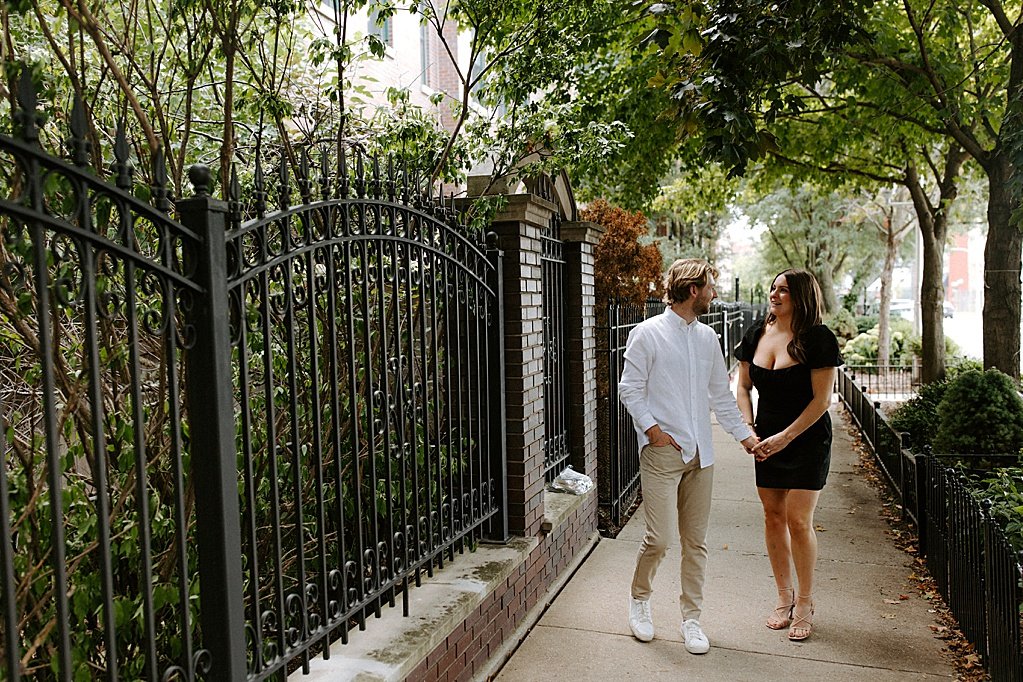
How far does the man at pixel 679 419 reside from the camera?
4637 millimetres

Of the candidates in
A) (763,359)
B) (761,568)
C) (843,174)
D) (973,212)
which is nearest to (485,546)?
(763,359)

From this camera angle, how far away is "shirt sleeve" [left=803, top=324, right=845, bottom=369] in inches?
184

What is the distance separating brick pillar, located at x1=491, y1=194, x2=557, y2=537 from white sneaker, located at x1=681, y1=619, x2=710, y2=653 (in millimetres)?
1045

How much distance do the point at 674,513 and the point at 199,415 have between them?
2820 mm

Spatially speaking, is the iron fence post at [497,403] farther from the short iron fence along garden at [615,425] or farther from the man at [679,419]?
the short iron fence along garden at [615,425]

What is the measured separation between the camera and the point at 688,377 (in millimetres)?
4676

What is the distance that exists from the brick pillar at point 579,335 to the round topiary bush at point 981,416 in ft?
11.1

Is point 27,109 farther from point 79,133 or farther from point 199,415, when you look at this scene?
point 199,415

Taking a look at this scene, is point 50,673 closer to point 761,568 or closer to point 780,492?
point 780,492

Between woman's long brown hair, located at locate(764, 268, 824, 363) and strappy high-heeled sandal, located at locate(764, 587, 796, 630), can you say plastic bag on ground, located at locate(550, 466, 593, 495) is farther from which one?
woman's long brown hair, located at locate(764, 268, 824, 363)

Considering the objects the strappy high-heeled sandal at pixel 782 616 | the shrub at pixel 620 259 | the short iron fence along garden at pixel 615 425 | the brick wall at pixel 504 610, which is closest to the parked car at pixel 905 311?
the shrub at pixel 620 259

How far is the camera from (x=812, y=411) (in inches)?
185

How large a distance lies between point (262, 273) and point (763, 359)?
305 cm

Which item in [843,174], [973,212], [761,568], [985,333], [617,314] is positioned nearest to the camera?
[761,568]
